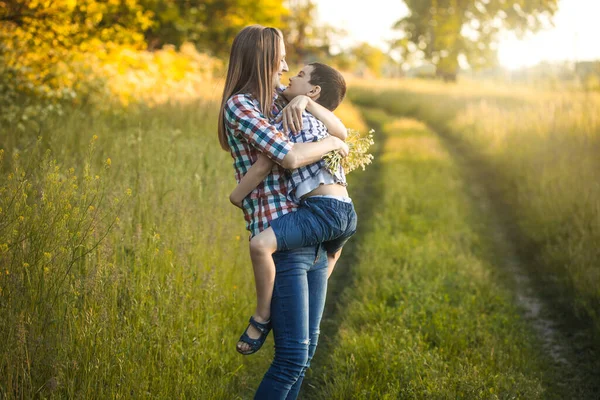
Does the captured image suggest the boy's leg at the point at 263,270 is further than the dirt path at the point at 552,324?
No

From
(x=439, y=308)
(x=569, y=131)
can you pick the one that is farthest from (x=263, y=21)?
(x=439, y=308)

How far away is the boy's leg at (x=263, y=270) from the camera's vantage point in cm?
258

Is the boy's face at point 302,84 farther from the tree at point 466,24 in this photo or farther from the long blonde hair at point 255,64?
the tree at point 466,24

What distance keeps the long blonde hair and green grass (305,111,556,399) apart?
1936mm

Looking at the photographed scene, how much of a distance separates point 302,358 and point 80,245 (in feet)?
4.68

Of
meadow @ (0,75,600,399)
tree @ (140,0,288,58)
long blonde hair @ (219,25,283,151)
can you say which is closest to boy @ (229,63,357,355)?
long blonde hair @ (219,25,283,151)

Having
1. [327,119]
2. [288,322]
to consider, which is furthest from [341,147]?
[288,322]

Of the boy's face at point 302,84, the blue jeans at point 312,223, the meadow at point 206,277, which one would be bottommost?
the meadow at point 206,277

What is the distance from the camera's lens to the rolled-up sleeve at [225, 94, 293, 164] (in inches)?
99.8

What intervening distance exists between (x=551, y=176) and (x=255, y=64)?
683 centimetres

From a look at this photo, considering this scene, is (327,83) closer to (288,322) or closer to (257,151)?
(257,151)

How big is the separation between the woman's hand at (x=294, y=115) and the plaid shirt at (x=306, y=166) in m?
0.05

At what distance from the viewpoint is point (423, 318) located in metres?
4.70

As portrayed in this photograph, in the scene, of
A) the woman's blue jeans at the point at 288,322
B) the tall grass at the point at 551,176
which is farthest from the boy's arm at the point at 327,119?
the tall grass at the point at 551,176
